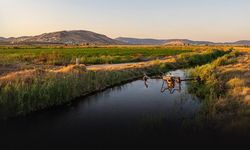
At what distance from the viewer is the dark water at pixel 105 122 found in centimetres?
1354

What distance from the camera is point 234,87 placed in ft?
66.6

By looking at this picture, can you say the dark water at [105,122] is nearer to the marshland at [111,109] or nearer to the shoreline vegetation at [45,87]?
the marshland at [111,109]

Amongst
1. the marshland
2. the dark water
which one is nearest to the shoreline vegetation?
the marshland

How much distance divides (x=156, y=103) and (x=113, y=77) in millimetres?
10070

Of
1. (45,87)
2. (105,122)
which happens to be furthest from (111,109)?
(45,87)

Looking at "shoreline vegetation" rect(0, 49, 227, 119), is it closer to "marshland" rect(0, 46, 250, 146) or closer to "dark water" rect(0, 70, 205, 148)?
"marshland" rect(0, 46, 250, 146)

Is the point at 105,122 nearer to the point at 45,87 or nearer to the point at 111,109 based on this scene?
the point at 111,109

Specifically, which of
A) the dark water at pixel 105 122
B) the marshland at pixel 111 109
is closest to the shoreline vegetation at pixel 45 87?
the marshland at pixel 111 109

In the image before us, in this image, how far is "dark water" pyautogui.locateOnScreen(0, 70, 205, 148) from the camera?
1354 cm

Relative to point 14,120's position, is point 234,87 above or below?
above

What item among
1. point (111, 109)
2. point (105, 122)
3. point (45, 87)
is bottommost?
point (105, 122)

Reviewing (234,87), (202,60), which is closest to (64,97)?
(234,87)

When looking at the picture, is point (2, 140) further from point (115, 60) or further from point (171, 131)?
point (115, 60)

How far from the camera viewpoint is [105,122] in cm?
1600
